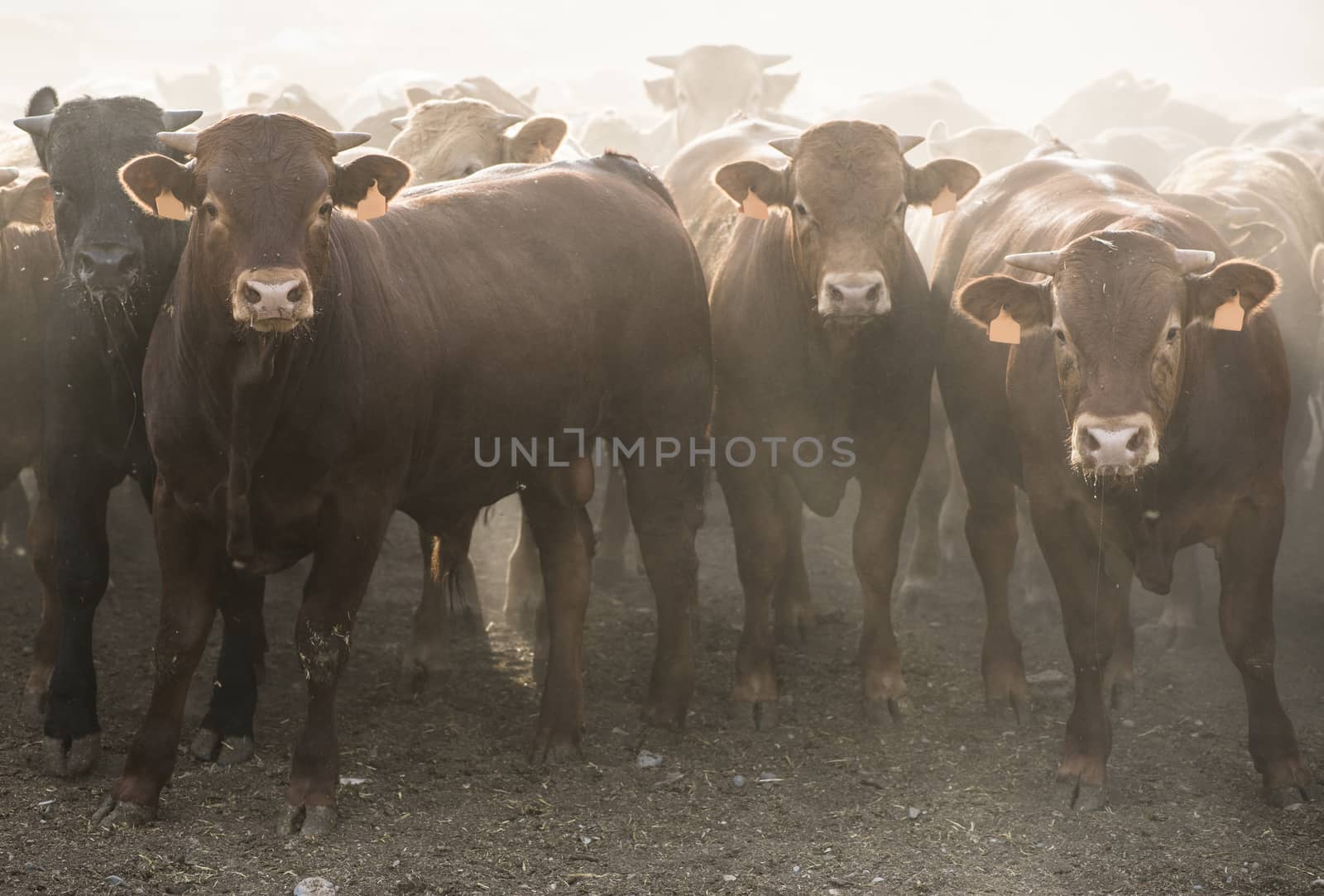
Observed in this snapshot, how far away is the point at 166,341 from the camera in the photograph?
442 cm

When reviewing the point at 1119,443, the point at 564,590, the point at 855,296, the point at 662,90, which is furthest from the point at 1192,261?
the point at 662,90

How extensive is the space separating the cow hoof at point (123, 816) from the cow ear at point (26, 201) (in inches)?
86.3

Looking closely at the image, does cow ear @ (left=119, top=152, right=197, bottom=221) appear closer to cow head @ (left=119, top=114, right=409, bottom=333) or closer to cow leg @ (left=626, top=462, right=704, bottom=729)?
cow head @ (left=119, top=114, right=409, bottom=333)

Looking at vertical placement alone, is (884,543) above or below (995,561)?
above

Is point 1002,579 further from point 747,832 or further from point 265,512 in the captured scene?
point 265,512

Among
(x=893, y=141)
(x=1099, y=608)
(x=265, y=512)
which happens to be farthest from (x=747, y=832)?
(x=893, y=141)

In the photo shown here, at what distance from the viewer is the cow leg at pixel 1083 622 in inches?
193

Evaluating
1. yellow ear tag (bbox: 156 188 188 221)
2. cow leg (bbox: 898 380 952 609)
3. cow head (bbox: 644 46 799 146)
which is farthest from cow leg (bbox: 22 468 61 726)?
cow head (bbox: 644 46 799 146)

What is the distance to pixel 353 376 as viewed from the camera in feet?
14.3

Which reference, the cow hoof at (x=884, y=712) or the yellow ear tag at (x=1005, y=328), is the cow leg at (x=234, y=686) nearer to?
the cow hoof at (x=884, y=712)

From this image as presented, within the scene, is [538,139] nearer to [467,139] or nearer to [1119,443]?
[467,139]

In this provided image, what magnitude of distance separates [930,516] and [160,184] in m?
4.33

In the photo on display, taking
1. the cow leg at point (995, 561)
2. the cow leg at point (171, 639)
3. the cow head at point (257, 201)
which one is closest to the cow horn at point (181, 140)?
the cow head at point (257, 201)

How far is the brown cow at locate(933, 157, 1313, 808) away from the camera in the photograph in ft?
14.8
